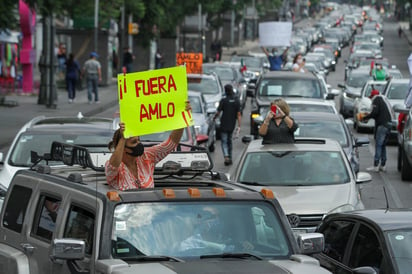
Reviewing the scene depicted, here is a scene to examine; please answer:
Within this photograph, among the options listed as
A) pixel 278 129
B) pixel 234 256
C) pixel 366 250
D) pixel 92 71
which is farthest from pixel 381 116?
pixel 92 71

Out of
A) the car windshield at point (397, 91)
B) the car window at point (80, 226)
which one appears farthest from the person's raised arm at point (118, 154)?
the car windshield at point (397, 91)

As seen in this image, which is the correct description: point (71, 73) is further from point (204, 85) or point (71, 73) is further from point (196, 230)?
point (196, 230)

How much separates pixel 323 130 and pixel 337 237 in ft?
34.3

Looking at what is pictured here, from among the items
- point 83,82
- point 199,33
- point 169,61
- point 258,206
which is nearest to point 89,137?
point 258,206

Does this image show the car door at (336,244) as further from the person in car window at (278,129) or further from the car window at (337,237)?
the person in car window at (278,129)

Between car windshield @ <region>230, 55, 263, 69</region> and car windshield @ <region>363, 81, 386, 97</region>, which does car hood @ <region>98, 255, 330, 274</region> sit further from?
car windshield @ <region>230, 55, 263, 69</region>

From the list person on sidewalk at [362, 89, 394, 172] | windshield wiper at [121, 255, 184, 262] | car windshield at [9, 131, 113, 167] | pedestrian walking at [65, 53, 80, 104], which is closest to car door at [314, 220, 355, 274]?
windshield wiper at [121, 255, 184, 262]

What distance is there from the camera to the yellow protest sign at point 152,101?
Answer: 8992 mm

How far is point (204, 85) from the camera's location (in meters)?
35.4

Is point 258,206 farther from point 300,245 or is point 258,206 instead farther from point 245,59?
point 245,59

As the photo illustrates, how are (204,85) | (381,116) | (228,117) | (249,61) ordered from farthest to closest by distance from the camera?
(249,61) < (204,85) < (228,117) < (381,116)

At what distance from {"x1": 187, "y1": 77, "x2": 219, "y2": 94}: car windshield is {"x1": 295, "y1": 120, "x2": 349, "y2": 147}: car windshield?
1453 cm

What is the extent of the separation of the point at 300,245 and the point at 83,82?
163 feet

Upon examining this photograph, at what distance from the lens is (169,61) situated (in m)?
74.9
